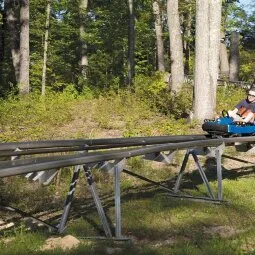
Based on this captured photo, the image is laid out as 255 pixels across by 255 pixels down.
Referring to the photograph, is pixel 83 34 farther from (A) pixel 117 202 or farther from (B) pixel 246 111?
(A) pixel 117 202

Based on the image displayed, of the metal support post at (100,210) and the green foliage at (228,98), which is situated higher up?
the green foliage at (228,98)

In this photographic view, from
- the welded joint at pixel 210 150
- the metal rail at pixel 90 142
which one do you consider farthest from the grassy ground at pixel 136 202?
the metal rail at pixel 90 142

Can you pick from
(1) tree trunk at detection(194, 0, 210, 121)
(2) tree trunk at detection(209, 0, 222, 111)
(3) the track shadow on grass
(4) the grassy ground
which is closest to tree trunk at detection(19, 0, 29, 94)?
(4) the grassy ground

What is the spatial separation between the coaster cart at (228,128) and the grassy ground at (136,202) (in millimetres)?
1106

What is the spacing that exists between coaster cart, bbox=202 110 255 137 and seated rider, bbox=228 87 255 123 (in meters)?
0.20

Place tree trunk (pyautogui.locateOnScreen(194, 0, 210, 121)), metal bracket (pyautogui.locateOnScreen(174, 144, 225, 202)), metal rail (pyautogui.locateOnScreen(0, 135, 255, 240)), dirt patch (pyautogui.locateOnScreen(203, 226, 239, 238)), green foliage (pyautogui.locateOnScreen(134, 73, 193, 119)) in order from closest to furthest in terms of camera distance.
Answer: metal rail (pyautogui.locateOnScreen(0, 135, 255, 240)), dirt patch (pyautogui.locateOnScreen(203, 226, 239, 238)), metal bracket (pyautogui.locateOnScreen(174, 144, 225, 202)), tree trunk (pyautogui.locateOnScreen(194, 0, 210, 121)), green foliage (pyautogui.locateOnScreen(134, 73, 193, 119))

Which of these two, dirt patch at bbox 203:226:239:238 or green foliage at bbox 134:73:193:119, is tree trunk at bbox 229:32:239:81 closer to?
green foliage at bbox 134:73:193:119

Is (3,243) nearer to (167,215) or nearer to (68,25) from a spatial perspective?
(167,215)

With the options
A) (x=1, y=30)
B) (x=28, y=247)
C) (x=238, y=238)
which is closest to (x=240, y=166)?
(x=238, y=238)

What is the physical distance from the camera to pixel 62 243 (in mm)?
6223

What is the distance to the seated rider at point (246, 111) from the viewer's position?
10.0m

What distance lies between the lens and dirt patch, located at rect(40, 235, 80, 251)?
613 cm

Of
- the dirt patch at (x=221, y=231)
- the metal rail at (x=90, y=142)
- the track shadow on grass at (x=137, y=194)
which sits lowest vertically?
the dirt patch at (x=221, y=231)

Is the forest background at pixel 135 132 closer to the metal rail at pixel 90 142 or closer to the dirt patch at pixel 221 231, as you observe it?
the dirt patch at pixel 221 231
